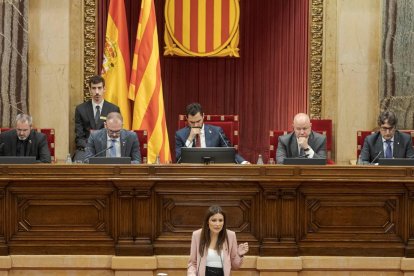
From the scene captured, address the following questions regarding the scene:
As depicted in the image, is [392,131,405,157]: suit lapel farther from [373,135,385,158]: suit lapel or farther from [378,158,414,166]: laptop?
[378,158,414,166]: laptop

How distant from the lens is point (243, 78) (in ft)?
37.0

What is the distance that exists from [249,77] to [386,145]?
10.0 ft

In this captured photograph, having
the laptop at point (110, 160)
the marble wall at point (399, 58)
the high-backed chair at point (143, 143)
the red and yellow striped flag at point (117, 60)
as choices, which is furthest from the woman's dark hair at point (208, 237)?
the marble wall at point (399, 58)

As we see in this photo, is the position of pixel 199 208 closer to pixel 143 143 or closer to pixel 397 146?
pixel 143 143

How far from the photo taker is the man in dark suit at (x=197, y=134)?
8.66 metres

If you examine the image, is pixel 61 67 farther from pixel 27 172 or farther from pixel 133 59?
pixel 27 172

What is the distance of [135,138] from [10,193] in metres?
1.36

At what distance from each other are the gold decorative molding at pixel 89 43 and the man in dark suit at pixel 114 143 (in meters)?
1.93

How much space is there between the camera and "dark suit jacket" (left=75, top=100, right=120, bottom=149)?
944 centimetres

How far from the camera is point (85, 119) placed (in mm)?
9516

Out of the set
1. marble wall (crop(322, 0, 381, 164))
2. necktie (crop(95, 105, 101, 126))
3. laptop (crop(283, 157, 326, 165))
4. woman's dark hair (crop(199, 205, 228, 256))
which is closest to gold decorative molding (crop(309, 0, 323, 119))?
marble wall (crop(322, 0, 381, 164))

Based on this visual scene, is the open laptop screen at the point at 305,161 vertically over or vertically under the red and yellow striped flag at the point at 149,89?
under

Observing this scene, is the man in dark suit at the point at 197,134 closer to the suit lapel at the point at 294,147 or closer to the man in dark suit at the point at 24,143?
the suit lapel at the point at 294,147

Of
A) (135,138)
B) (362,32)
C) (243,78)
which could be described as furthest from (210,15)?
(135,138)
